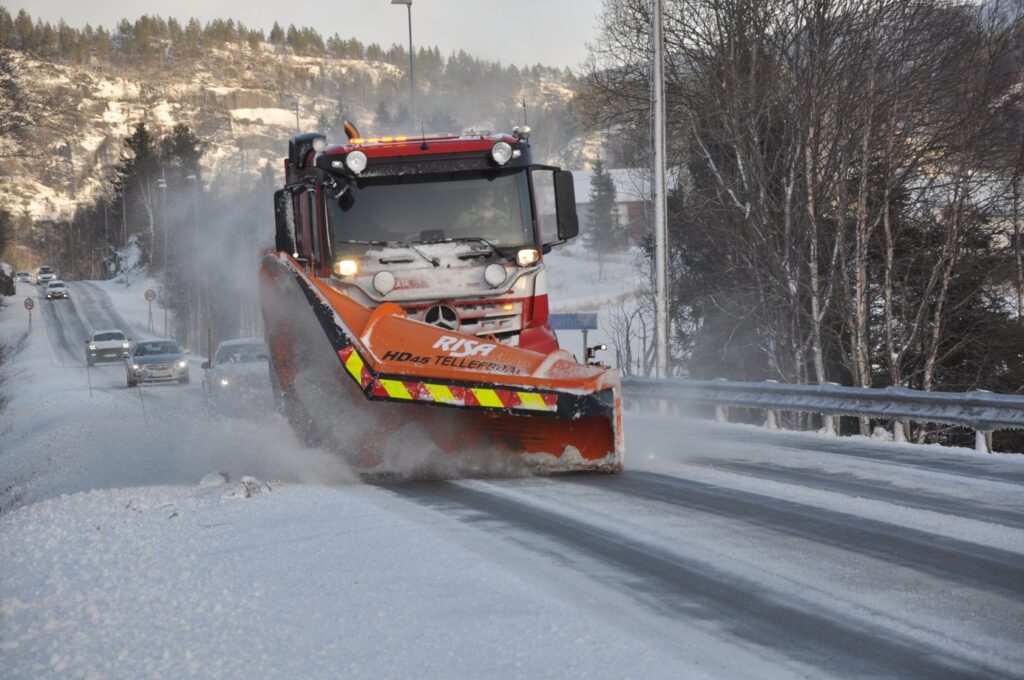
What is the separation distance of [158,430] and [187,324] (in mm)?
46382

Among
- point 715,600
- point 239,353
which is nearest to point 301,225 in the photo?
point 715,600

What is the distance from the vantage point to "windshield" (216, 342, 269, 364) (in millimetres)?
22531


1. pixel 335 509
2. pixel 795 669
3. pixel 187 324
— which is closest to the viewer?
pixel 795 669

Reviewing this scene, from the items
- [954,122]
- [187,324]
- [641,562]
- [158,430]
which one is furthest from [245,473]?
[187,324]

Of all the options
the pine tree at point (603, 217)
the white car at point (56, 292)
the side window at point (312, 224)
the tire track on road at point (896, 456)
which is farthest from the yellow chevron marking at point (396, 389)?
the pine tree at point (603, 217)

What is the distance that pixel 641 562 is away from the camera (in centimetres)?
595

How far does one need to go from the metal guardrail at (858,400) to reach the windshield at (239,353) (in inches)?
310

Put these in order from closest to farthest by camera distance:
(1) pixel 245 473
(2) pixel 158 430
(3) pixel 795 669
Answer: (3) pixel 795 669, (1) pixel 245 473, (2) pixel 158 430

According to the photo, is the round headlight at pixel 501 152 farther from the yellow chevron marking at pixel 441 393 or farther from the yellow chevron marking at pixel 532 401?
the yellow chevron marking at pixel 532 401

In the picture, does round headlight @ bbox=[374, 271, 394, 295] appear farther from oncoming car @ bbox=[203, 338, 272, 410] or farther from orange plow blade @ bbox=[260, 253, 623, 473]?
oncoming car @ bbox=[203, 338, 272, 410]

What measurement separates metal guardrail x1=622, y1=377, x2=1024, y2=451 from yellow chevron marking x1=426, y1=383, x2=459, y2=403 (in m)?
5.83

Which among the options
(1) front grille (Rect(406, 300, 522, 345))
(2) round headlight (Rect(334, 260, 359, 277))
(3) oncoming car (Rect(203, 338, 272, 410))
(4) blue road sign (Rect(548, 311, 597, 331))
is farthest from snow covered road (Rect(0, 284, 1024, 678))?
(3) oncoming car (Rect(203, 338, 272, 410))

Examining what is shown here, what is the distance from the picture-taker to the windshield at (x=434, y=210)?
1038 cm

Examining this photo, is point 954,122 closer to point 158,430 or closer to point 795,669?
point 158,430
